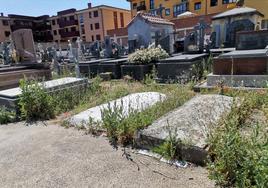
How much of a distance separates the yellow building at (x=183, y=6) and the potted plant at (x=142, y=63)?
21.4 metres

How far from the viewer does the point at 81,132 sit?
401cm

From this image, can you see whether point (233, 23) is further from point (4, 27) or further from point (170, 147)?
point (4, 27)

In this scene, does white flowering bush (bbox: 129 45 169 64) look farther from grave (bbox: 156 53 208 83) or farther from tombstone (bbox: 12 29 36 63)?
tombstone (bbox: 12 29 36 63)

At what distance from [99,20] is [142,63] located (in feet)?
116

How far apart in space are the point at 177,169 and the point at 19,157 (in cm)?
229

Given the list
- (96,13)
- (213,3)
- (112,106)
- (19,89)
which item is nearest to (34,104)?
(19,89)

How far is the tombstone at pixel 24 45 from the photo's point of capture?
30.7ft

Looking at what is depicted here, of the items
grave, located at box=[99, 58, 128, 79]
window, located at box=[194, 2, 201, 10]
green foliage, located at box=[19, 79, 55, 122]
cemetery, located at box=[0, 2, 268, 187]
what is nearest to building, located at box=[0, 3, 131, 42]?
window, located at box=[194, 2, 201, 10]

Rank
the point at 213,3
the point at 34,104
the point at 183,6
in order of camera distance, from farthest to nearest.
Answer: the point at 183,6 < the point at 213,3 < the point at 34,104

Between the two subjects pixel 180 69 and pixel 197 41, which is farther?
pixel 197 41

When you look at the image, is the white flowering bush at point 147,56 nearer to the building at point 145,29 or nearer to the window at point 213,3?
the building at point 145,29

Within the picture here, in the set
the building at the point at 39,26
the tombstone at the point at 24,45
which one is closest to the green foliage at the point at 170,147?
the tombstone at the point at 24,45

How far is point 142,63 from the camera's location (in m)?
8.69

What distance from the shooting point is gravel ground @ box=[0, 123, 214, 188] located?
2506 mm
